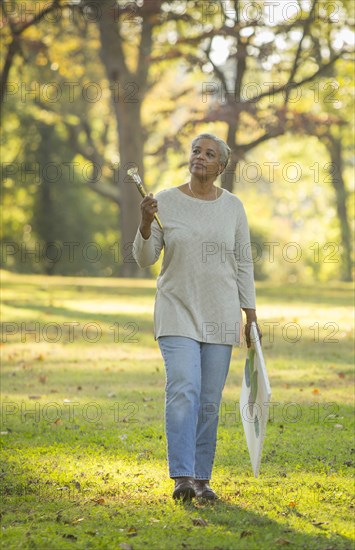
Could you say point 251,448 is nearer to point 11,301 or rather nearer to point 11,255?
point 11,301

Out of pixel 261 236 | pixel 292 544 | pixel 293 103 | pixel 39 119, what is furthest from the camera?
pixel 261 236

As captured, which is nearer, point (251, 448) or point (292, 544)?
point (292, 544)

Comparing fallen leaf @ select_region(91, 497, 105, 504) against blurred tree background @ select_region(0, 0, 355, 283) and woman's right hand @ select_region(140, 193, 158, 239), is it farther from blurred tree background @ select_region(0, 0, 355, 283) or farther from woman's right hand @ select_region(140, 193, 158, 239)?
blurred tree background @ select_region(0, 0, 355, 283)

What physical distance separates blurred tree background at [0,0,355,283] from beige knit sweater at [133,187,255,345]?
720 inches

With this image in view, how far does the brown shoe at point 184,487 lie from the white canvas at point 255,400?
1.46ft

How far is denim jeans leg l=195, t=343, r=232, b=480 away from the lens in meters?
6.70

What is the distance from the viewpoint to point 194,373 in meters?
6.54

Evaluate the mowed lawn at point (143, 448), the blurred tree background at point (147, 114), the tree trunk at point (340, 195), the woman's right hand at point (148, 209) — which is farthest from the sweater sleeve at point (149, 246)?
the tree trunk at point (340, 195)

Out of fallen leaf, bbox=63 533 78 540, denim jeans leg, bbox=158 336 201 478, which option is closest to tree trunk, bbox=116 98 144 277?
denim jeans leg, bbox=158 336 201 478

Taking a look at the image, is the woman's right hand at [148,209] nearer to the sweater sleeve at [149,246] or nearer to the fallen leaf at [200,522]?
the sweater sleeve at [149,246]

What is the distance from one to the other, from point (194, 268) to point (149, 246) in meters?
0.32

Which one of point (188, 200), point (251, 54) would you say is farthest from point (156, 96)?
point (188, 200)

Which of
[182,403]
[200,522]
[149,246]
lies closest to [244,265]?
[149,246]

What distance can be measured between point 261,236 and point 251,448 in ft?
126
